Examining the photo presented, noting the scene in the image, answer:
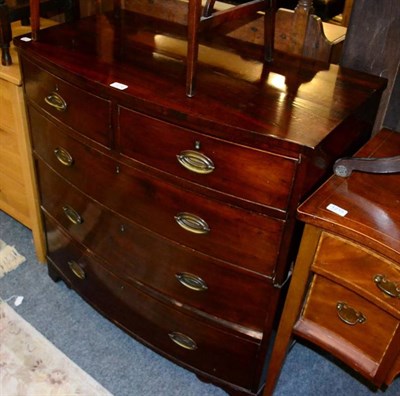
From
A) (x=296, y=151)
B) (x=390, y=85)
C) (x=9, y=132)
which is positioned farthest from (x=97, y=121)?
(x=390, y=85)

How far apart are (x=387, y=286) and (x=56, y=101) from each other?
93 centimetres

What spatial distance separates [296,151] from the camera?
0.97 m

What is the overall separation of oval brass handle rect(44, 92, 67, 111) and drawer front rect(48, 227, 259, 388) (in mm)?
465

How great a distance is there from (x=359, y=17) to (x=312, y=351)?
3.44ft

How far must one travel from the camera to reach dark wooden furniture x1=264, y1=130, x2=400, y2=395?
992 millimetres

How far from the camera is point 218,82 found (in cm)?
120

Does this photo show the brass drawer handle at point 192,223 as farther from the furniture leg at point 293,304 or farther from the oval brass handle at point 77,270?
the oval brass handle at point 77,270

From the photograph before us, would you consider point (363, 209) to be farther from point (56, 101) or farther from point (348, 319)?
point (56, 101)

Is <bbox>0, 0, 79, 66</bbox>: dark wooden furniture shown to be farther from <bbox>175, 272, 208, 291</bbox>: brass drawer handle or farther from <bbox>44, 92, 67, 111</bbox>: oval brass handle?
<bbox>175, 272, 208, 291</bbox>: brass drawer handle

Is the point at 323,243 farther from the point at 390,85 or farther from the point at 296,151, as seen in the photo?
the point at 390,85

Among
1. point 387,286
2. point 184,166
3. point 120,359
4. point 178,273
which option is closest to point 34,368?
point 120,359

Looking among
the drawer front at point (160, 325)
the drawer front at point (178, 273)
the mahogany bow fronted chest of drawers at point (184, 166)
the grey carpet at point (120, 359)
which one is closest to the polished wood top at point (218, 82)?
the mahogany bow fronted chest of drawers at point (184, 166)

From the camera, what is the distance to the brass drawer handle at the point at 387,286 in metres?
0.98

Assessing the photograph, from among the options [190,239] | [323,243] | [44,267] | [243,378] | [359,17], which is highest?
[359,17]
